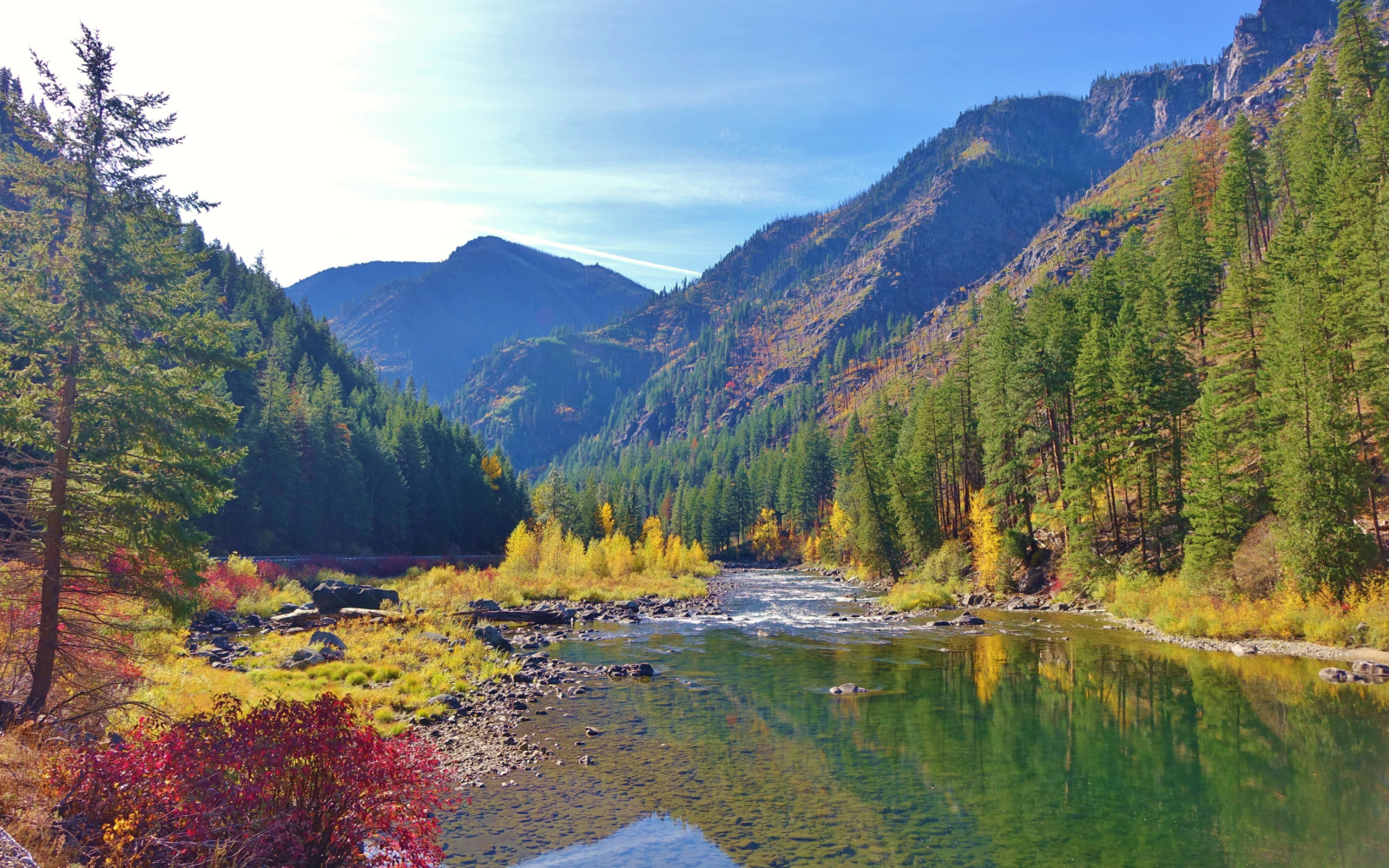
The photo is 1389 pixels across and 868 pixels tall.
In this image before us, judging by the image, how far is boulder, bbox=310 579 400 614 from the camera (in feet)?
135

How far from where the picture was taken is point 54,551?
1334cm

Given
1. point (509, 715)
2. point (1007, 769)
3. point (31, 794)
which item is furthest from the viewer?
point (509, 715)

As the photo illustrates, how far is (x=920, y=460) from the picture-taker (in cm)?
6738

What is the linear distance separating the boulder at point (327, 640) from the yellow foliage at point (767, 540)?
106 m

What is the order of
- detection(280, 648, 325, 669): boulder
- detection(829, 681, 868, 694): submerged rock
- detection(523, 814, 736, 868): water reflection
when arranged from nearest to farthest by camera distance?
detection(523, 814, 736, 868): water reflection < detection(829, 681, 868, 694): submerged rock < detection(280, 648, 325, 669): boulder

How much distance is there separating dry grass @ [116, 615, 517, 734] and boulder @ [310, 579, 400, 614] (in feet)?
24.3

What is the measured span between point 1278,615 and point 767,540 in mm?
102356

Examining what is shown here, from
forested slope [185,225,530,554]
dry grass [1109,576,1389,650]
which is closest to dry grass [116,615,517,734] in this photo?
forested slope [185,225,530,554]

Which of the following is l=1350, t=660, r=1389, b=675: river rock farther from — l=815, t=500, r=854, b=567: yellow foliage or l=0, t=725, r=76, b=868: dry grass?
l=815, t=500, r=854, b=567: yellow foliage

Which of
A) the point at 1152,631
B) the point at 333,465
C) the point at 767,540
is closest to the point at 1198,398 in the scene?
the point at 1152,631

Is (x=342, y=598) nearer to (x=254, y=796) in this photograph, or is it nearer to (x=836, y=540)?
(x=254, y=796)

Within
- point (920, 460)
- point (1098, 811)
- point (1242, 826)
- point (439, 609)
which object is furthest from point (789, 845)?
point (920, 460)

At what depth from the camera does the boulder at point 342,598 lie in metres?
41.1

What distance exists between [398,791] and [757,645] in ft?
91.9
